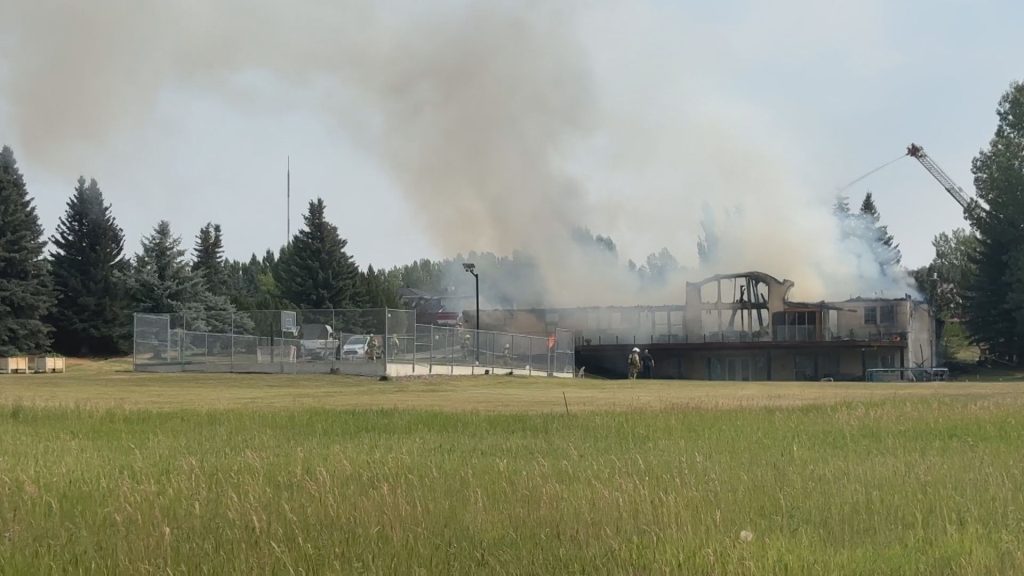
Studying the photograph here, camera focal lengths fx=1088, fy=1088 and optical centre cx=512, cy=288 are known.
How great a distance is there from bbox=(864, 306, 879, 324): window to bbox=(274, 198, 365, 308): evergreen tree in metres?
39.3

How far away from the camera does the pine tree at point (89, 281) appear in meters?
71.9

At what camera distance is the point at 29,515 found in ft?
29.4

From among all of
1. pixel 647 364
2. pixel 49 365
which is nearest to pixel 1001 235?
pixel 647 364

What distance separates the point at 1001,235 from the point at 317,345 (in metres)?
51.6

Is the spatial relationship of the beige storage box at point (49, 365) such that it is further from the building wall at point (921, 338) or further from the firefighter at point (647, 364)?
the building wall at point (921, 338)

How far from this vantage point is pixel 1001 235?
75688 millimetres

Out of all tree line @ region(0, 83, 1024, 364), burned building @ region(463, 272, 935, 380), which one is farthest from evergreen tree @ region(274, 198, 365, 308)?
burned building @ region(463, 272, 935, 380)

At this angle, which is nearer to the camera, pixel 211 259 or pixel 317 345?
pixel 317 345

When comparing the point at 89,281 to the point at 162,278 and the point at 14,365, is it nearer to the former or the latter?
the point at 162,278

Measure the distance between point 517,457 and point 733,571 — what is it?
20.2ft

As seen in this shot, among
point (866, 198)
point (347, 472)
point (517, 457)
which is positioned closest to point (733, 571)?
point (347, 472)

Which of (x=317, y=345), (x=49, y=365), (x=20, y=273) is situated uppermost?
(x=20, y=273)

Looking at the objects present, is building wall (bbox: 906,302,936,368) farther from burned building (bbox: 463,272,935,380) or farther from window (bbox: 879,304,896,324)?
window (bbox: 879,304,896,324)

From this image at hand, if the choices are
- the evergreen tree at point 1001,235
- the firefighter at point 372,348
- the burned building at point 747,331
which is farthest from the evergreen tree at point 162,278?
the evergreen tree at point 1001,235
